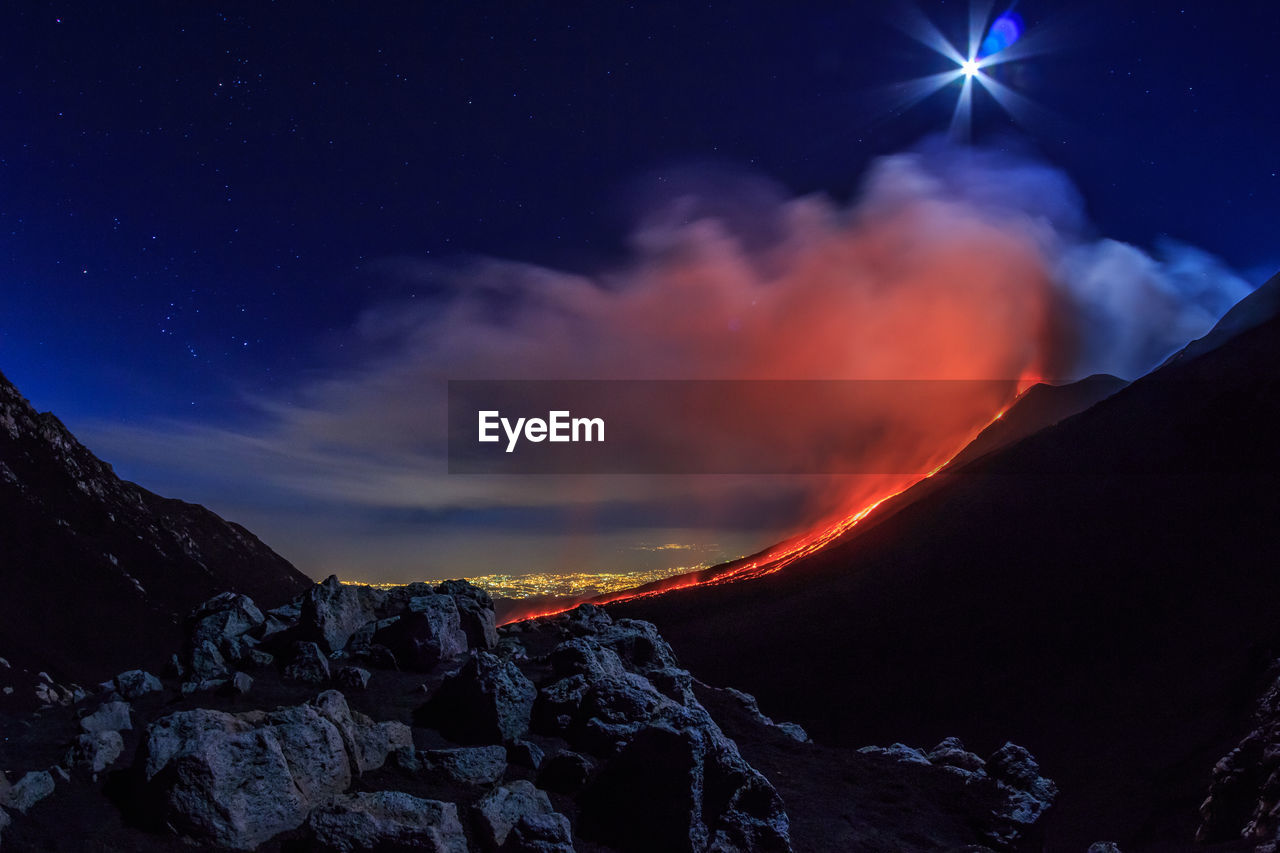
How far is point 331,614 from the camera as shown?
16078 millimetres

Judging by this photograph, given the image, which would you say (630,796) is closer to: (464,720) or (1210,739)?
(464,720)

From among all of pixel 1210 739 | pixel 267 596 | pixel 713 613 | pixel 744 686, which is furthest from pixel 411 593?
pixel 267 596

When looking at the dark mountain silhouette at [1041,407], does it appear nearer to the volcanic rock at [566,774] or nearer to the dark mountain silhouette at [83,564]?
the volcanic rock at [566,774]

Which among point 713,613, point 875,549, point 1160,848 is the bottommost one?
point 1160,848

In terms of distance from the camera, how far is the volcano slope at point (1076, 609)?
Answer: 25.0 metres

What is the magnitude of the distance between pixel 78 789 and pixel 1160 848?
21895 mm

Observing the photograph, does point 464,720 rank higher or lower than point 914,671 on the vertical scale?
higher

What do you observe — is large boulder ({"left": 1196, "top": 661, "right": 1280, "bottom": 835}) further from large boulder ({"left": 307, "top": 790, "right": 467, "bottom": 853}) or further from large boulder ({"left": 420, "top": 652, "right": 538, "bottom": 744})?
large boulder ({"left": 307, "top": 790, "right": 467, "bottom": 853})

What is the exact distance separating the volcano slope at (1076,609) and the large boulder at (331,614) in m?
20.3

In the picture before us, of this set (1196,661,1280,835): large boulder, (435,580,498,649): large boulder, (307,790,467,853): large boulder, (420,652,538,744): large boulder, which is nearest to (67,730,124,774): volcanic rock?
(307,790,467,853): large boulder

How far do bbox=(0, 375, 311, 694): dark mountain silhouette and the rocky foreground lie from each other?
135 ft

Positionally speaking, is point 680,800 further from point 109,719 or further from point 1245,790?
A: point 1245,790

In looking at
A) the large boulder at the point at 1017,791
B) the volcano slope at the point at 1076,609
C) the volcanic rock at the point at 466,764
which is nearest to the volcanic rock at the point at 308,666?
the volcanic rock at the point at 466,764

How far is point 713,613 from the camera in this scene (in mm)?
50500
